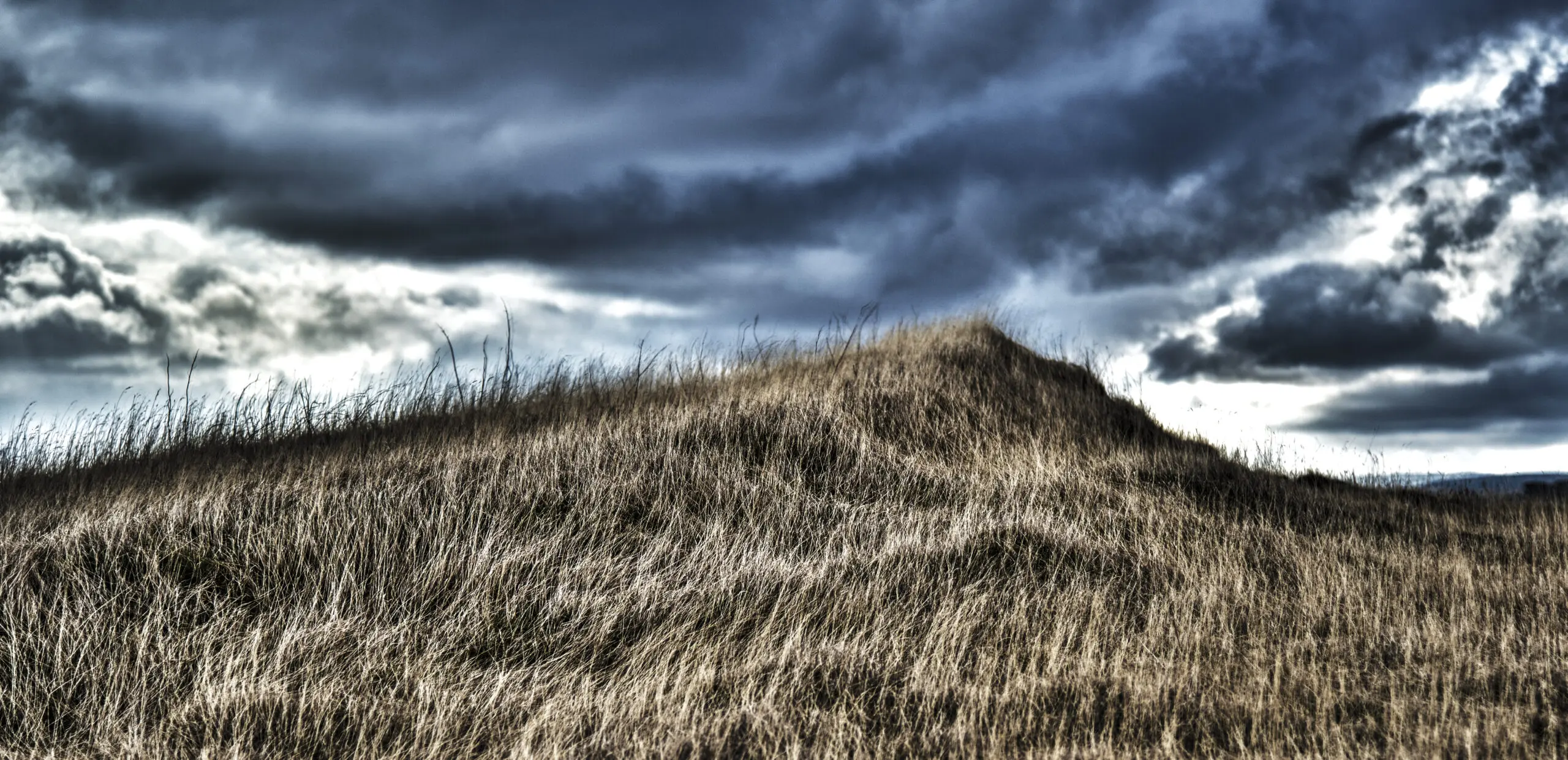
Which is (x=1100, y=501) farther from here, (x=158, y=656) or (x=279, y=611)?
(x=158, y=656)

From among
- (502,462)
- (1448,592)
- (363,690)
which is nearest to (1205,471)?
(1448,592)

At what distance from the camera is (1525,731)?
5215mm

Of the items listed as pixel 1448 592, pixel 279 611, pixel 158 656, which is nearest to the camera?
pixel 158 656

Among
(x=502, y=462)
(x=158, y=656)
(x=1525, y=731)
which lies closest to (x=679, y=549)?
(x=502, y=462)

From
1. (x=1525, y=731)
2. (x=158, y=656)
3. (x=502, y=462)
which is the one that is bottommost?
(x=158, y=656)

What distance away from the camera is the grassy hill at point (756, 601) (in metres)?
5.23

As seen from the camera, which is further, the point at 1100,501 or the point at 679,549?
the point at 1100,501

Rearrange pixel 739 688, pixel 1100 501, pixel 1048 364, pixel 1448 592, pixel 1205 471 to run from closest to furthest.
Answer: pixel 739 688
pixel 1448 592
pixel 1100 501
pixel 1205 471
pixel 1048 364

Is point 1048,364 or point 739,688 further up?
point 1048,364

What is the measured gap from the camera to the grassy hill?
5227 millimetres

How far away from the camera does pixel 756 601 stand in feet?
23.0

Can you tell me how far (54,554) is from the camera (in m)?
7.07

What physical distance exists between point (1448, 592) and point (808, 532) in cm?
518

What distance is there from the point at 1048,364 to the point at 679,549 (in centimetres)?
767
